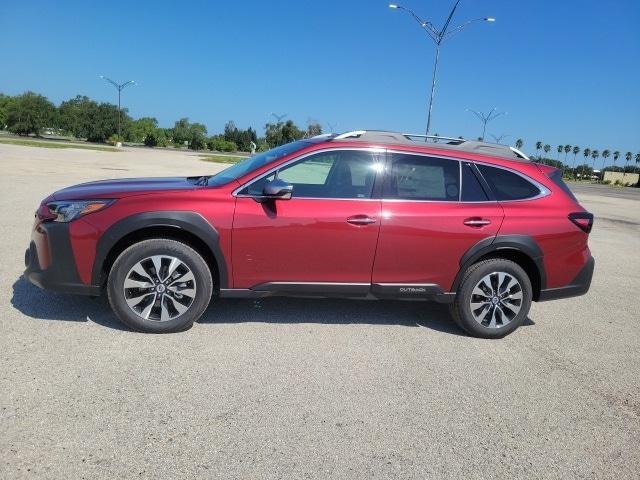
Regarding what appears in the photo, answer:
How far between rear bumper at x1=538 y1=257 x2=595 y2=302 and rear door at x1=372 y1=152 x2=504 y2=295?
0.82 metres

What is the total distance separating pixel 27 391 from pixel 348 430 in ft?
6.48

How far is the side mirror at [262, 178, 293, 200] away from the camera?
4.21 meters

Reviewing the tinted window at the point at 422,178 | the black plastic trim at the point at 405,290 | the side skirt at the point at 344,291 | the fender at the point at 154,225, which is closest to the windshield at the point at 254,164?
the fender at the point at 154,225

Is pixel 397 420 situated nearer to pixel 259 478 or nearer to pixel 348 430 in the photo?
pixel 348 430

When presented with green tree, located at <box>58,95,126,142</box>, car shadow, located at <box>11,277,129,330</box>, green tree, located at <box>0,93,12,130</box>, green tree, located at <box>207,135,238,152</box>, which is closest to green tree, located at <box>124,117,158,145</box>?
green tree, located at <box>58,95,126,142</box>

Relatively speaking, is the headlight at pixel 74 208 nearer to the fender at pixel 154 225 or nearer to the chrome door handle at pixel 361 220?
the fender at pixel 154 225

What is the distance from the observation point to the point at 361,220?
4406 millimetres

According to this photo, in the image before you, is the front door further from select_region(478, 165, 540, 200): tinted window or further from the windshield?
select_region(478, 165, 540, 200): tinted window

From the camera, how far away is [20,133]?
267 feet

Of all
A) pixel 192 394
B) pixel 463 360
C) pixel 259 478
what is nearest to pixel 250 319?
pixel 192 394

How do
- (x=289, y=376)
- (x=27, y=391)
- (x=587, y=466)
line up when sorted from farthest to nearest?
(x=289, y=376) → (x=27, y=391) → (x=587, y=466)

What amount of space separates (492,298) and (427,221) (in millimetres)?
964

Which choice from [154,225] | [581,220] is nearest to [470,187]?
[581,220]

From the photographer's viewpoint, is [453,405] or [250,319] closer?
[453,405]
